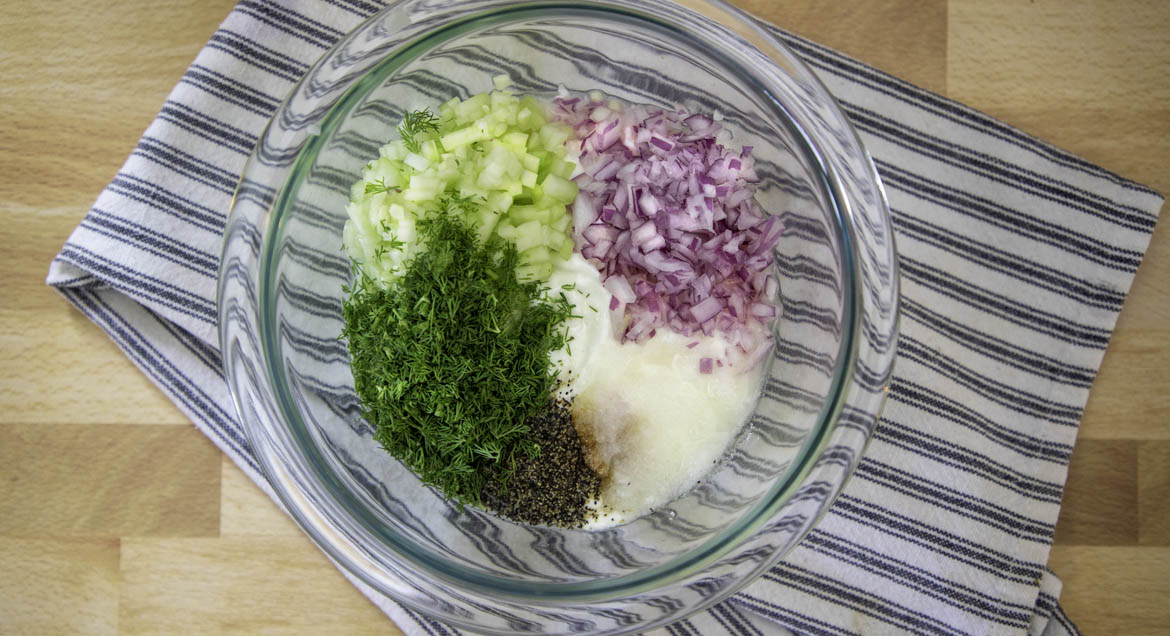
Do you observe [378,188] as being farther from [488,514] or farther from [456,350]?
[488,514]

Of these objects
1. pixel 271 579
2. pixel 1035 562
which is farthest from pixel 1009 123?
pixel 271 579

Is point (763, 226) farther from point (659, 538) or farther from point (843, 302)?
point (659, 538)

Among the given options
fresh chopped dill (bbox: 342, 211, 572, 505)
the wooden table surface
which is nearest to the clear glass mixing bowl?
fresh chopped dill (bbox: 342, 211, 572, 505)

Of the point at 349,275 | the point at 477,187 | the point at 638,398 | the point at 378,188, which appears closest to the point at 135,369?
the point at 349,275

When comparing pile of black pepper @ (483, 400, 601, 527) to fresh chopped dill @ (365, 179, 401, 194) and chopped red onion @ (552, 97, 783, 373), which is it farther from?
fresh chopped dill @ (365, 179, 401, 194)

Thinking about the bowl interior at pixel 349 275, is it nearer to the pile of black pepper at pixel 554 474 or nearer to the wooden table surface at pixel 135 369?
the pile of black pepper at pixel 554 474

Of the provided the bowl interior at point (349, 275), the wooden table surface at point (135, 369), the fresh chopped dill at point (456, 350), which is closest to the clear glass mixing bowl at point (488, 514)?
the bowl interior at point (349, 275)
